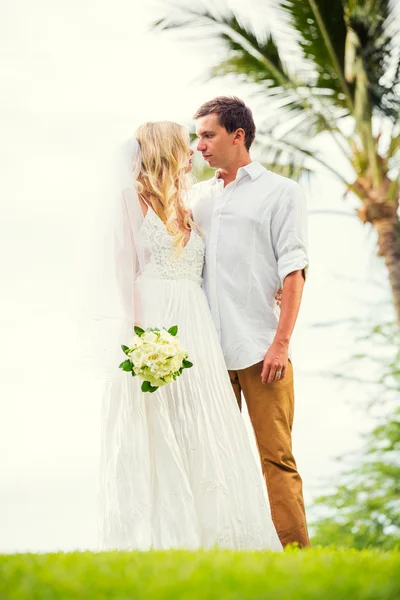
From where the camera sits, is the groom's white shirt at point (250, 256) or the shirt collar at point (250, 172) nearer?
the groom's white shirt at point (250, 256)

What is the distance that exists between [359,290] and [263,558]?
42.6 ft

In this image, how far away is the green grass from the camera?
245cm

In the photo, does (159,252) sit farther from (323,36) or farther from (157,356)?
(323,36)

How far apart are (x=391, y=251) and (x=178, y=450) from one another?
21.9 feet

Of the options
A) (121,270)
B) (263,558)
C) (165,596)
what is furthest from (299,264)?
(165,596)

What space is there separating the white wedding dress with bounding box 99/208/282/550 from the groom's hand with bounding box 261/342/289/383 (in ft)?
0.76

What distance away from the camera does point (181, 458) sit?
4125 mm

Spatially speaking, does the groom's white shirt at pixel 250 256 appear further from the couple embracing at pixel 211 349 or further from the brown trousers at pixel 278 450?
the brown trousers at pixel 278 450

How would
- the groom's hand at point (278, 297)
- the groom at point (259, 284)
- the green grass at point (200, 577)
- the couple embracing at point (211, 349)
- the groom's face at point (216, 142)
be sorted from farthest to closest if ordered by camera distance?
1. the groom's face at point (216, 142)
2. the groom's hand at point (278, 297)
3. the groom at point (259, 284)
4. the couple embracing at point (211, 349)
5. the green grass at point (200, 577)

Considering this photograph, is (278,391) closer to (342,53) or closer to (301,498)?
(301,498)

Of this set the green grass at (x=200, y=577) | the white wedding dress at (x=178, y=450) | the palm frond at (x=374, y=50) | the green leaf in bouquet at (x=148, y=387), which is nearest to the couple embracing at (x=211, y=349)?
the white wedding dress at (x=178, y=450)

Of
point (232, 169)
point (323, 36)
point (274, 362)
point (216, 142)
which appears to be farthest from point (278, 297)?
point (323, 36)

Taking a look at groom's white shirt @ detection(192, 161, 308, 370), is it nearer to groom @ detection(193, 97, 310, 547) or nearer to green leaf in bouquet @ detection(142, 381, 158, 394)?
groom @ detection(193, 97, 310, 547)

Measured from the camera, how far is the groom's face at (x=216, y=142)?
4918mm
